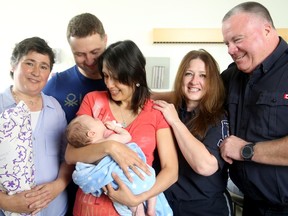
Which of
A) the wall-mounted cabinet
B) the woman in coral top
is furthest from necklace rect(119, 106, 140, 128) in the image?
the wall-mounted cabinet

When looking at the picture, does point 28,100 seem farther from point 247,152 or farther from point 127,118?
point 247,152

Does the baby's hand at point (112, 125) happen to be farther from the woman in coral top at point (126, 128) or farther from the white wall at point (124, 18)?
the white wall at point (124, 18)

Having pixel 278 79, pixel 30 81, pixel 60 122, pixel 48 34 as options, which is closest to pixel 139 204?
pixel 60 122

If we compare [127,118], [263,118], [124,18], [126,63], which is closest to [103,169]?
[127,118]

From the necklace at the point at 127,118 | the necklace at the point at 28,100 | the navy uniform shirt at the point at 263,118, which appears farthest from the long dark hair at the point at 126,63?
the navy uniform shirt at the point at 263,118

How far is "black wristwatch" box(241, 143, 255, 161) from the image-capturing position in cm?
141

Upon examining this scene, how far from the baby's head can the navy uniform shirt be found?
2.40 ft

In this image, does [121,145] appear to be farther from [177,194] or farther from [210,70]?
[210,70]

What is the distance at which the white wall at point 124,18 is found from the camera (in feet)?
10.7

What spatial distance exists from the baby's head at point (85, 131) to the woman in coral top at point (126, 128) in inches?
1.6

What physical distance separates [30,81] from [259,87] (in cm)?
120

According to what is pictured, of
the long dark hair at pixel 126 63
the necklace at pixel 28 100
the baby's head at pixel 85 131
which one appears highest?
the long dark hair at pixel 126 63

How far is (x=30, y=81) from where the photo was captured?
1.47m

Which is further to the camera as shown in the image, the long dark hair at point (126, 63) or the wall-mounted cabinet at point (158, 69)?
the wall-mounted cabinet at point (158, 69)
